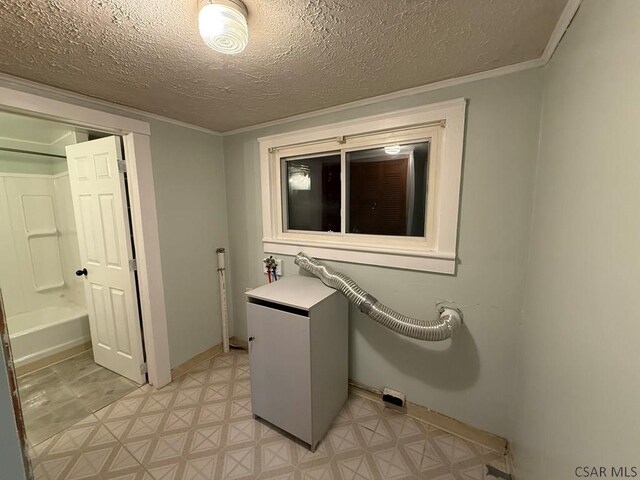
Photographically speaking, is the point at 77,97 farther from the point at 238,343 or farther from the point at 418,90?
the point at 238,343

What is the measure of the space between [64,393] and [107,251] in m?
1.13

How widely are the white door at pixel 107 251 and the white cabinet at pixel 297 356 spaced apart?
1.11 metres

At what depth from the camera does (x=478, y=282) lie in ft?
4.74

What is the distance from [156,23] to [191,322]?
2.09 m

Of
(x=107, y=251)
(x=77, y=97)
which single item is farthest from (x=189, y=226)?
(x=77, y=97)

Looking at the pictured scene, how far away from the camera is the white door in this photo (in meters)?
1.86

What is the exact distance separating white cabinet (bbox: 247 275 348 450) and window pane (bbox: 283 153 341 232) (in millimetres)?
579

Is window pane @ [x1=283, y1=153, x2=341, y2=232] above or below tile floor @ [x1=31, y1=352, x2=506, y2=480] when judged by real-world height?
above

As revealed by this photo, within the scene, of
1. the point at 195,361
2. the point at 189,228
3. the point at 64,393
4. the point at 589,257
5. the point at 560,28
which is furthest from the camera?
the point at 195,361

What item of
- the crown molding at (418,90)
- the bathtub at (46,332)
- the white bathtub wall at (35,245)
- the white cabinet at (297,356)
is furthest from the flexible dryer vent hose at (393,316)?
the white bathtub wall at (35,245)

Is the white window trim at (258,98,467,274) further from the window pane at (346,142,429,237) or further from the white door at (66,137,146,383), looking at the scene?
the white door at (66,137,146,383)

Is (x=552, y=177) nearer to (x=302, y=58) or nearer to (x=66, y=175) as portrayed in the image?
(x=302, y=58)

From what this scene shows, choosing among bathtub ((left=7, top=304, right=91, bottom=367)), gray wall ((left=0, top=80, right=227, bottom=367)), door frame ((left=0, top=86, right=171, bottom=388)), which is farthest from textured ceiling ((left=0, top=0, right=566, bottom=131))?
bathtub ((left=7, top=304, right=91, bottom=367))

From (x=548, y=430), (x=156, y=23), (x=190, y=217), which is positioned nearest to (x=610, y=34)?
(x=548, y=430)
